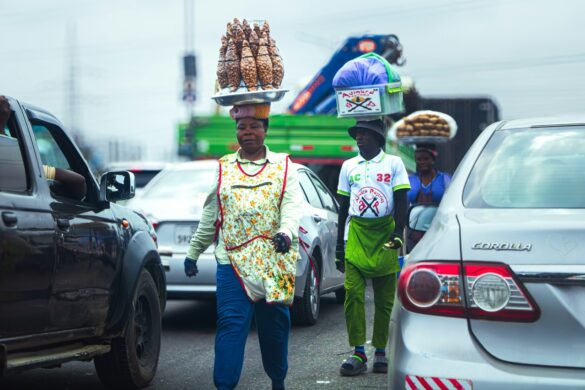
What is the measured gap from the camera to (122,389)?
6336 mm

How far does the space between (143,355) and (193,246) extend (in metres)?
1.42

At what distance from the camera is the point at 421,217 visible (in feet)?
14.6

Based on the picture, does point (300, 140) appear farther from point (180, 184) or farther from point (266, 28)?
point (266, 28)

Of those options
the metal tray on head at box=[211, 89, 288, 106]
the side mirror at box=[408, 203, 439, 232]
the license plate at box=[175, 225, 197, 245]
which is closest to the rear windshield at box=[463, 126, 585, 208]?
the side mirror at box=[408, 203, 439, 232]

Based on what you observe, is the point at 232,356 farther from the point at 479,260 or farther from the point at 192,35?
the point at 192,35

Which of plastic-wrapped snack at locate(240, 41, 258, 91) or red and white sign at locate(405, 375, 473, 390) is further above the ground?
plastic-wrapped snack at locate(240, 41, 258, 91)

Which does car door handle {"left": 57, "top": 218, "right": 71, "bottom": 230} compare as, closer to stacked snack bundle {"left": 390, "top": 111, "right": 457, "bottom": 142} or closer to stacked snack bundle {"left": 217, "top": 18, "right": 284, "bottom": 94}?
stacked snack bundle {"left": 217, "top": 18, "right": 284, "bottom": 94}

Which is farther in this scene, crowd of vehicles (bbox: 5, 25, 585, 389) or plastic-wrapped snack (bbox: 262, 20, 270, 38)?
plastic-wrapped snack (bbox: 262, 20, 270, 38)

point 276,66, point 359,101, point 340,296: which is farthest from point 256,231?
point 340,296

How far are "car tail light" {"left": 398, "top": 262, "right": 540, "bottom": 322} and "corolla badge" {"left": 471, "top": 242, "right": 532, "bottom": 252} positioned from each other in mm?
63

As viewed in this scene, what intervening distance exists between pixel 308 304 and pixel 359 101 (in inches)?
102

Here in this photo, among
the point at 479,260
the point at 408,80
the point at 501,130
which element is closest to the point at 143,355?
the point at 501,130

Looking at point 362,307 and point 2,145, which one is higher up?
point 2,145

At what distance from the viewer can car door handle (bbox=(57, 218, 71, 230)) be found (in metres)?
5.15
